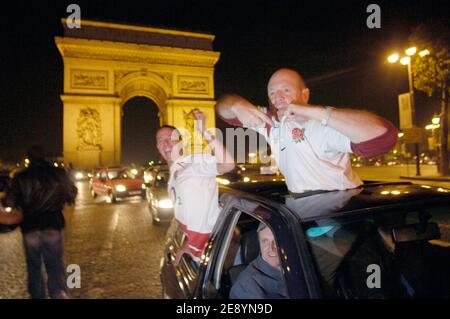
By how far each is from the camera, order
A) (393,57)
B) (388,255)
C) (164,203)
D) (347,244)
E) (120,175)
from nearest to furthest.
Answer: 1. (347,244)
2. (388,255)
3. (164,203)
4. (120,175)
5. (393,57)

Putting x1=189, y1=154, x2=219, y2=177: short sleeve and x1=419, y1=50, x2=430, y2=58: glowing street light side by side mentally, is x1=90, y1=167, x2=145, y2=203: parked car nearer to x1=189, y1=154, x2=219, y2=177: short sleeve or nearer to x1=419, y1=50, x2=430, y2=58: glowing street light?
x1=189, y1=154, x2=219, y2=177: short sleeve

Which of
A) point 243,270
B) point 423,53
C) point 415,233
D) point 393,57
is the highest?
point 393,57

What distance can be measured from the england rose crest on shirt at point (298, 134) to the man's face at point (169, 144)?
1250 mm

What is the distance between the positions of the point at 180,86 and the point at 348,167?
96.6 feet

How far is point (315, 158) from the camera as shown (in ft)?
6.59

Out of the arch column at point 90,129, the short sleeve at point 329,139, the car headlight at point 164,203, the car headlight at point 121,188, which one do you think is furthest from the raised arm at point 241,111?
the arch column at point 90,129

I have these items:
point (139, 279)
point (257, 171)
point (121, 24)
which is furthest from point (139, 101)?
point (139, 279)

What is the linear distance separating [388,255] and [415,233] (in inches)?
9.7

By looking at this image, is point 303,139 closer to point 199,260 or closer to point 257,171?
point 199,260

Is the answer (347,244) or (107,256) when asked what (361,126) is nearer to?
(347,244)

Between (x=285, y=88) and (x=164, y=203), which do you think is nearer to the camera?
(x=285, y=88)

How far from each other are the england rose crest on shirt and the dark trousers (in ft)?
8.71

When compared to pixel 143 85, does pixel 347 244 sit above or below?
below

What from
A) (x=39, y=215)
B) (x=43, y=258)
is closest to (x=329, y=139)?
(x=39, y=215)
